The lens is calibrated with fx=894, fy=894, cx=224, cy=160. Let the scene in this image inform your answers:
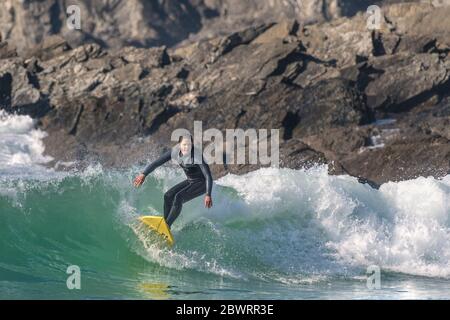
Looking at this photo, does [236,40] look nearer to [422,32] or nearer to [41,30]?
[422,32]

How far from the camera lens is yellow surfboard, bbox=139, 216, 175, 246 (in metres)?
12.6

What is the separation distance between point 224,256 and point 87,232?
2.64 meters

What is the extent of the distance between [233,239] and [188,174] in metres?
1.79

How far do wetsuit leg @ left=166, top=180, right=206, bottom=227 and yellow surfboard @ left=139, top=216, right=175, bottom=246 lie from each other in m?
0.11

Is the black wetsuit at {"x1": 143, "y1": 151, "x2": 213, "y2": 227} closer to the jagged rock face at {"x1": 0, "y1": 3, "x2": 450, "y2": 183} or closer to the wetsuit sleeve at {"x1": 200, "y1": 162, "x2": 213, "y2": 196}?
the wetsuit sleeve at {"x1": 200, "y1": 162, "x2": 213, "y2": 196}

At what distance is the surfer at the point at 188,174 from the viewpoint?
40.0 ft
